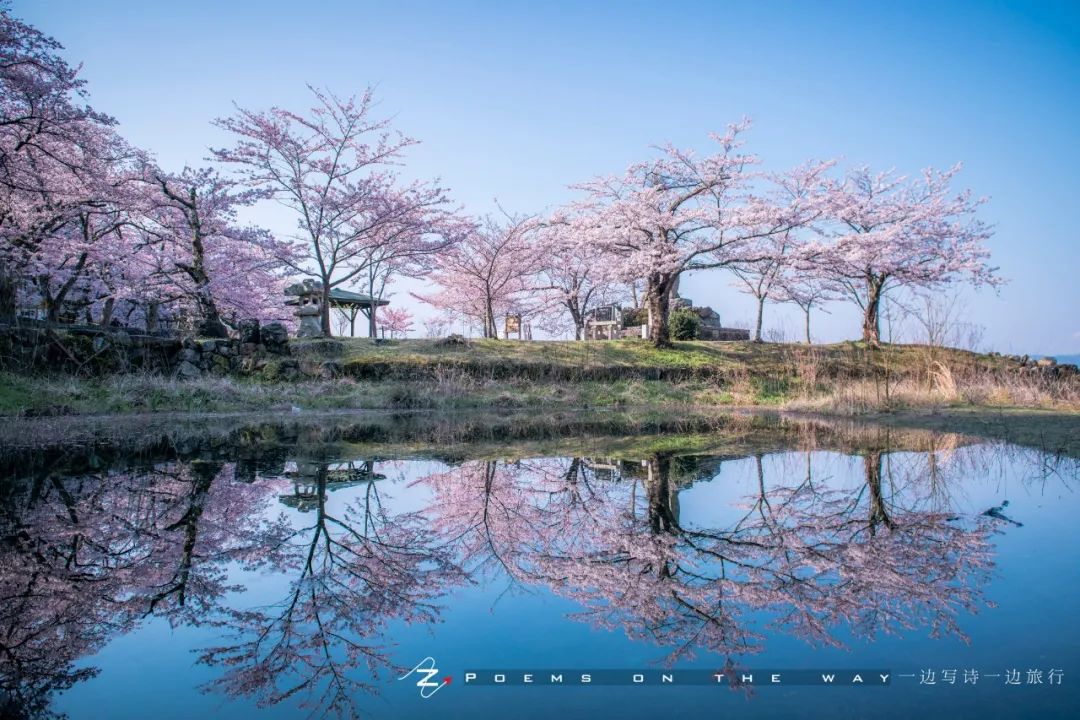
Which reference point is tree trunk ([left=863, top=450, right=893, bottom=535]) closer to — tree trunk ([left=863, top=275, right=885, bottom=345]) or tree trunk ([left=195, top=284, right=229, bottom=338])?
tree trunk ([left=195, top=284, right=229, bottom=338])

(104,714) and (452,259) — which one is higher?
(452,259)

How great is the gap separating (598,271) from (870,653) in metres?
20.6

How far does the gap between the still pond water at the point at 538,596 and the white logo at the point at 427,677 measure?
11mm

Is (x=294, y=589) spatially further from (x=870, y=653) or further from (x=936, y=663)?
(x=936, y=663)

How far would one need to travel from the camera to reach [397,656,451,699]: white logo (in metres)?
1.68

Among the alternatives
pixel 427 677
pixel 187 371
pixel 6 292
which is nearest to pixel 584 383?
pixel 187 371

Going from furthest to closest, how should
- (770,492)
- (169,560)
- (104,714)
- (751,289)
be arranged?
(751,289), (770,492), (169,560), (104,714)

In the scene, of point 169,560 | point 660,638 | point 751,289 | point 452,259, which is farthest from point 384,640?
point 751,289

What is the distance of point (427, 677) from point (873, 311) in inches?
1078

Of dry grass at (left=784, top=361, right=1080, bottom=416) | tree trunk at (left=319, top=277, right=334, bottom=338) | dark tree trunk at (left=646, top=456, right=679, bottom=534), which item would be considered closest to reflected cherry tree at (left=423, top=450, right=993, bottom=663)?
dark tree trunk at (left=646, top=456, right=679, bottom=534)

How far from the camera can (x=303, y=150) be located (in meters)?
19.3

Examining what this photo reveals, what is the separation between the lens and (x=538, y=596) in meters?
2.35

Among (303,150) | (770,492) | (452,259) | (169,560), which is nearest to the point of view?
(169,560)

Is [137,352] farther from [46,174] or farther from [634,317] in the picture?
[634,317]
